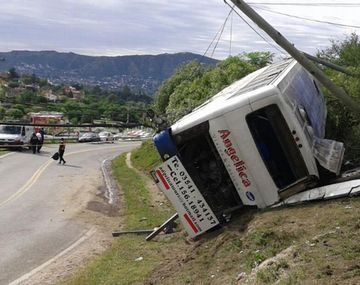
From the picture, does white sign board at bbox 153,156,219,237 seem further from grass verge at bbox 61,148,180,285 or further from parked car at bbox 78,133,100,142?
parked car at bbox 78,133,100,142

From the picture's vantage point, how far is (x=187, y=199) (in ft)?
35.0

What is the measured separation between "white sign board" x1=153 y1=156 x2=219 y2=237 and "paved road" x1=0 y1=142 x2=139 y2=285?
3.10m

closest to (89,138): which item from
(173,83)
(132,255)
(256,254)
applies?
(173,83)

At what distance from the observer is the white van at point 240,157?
10.0 meters

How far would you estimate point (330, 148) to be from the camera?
11461 millimetres

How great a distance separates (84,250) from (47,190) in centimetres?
921

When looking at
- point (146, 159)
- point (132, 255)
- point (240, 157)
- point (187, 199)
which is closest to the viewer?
point (240, 157)

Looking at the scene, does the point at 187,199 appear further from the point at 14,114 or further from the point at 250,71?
the point at 14,114

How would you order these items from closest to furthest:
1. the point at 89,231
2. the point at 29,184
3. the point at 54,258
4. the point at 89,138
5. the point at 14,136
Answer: the point at 54,258 < the point at 89,231 < the point at 29,184 < the point at 14,136 < the point at 89,138

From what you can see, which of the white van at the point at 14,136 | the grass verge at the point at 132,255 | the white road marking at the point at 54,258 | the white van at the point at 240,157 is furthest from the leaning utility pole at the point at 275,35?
the white van at the point at 14,136

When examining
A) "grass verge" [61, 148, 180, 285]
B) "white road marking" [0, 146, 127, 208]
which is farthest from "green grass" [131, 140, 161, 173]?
"grass verge" [61, 148, 180, 285]

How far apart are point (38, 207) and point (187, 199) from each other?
8432mm

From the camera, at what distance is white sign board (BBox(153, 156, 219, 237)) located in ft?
34.7

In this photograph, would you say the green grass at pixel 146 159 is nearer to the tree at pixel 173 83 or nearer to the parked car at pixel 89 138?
the tree at pixel 173 83
